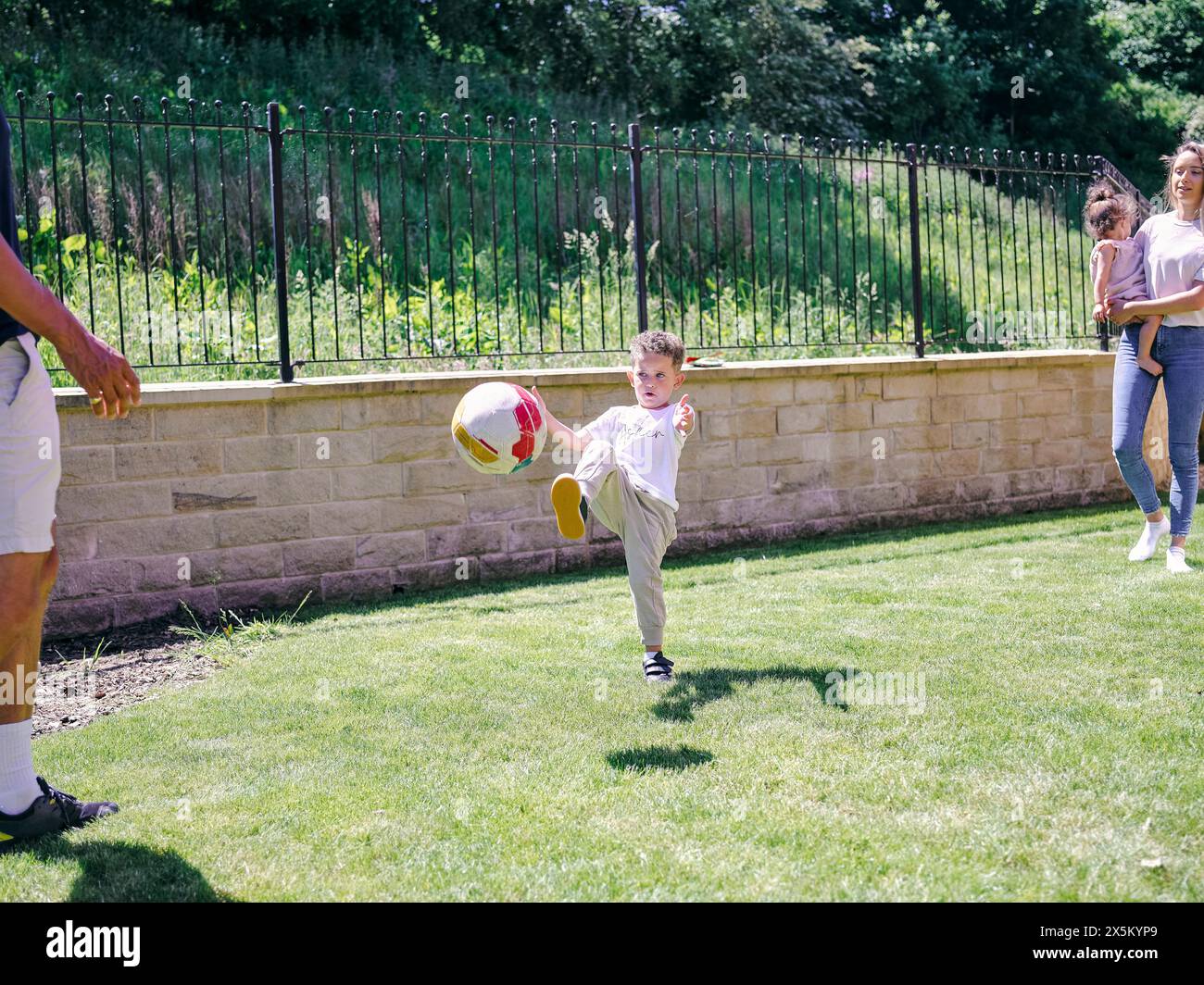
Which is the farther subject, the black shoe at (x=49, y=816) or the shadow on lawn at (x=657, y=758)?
the shadow on lawn at (x=657, y=758)

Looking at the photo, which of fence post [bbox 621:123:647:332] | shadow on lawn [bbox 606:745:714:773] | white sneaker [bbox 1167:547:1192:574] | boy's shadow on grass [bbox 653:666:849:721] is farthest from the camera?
fence post [bbox 621:123:647:332]

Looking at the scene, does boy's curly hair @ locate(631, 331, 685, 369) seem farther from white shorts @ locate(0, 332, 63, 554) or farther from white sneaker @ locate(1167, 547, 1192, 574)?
white sneaker @ locate(1167, 547, 1192, 574)

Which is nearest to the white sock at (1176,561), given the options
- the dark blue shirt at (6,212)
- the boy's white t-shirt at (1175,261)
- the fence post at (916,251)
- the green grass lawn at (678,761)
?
the green grass lawn at (678,761)

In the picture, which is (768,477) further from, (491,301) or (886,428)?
(491,301)

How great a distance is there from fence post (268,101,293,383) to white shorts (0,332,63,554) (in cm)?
374

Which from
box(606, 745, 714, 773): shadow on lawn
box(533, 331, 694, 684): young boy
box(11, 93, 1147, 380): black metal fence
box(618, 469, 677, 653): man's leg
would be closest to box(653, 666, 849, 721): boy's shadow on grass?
box(533, 331, 694, 684): young boy

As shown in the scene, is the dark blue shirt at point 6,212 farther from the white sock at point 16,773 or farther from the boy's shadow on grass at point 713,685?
the boy's shadow on grass at point 713,685

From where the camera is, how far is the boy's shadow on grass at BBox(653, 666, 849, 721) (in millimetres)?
4316

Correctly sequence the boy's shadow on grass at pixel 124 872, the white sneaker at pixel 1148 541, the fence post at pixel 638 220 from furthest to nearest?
the fence post at pixel 638 220, the white sneaker at pixel 1148 541, the boy's shadow on grass at pixel 124 872

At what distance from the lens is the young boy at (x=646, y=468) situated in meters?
4.80

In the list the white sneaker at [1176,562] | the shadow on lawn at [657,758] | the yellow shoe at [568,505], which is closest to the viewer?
the shadow on lawn at [657,758]

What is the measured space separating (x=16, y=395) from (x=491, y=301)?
856cm

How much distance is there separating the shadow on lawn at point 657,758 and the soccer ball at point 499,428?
4.69 ft
